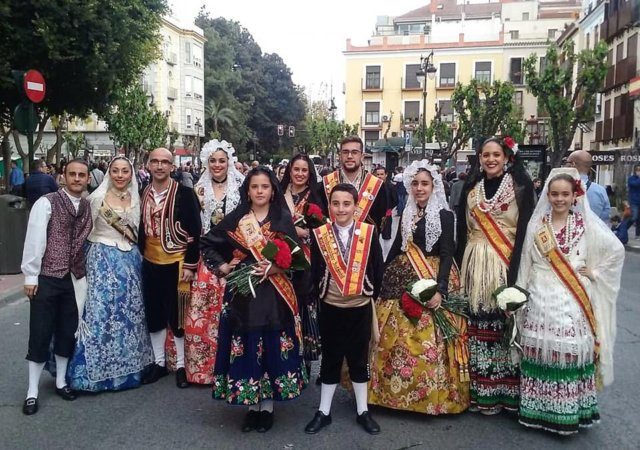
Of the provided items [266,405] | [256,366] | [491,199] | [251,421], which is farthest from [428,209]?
[251,421]

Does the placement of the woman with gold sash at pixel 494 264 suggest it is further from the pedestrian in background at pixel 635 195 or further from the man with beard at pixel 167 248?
the pedestrian in background at pixel 635 195

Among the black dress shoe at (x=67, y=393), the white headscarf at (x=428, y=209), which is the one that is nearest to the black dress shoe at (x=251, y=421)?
the black dress shoe at (x=67, y=393)

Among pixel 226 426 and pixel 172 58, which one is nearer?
pixel 226 426

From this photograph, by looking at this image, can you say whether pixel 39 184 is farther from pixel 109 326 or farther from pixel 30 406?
pixel 30 406

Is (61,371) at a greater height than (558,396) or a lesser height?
lesser

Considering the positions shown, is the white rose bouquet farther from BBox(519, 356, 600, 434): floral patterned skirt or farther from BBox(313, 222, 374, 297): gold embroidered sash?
BBox(313, 222, 374, 297): gold embroidered sash

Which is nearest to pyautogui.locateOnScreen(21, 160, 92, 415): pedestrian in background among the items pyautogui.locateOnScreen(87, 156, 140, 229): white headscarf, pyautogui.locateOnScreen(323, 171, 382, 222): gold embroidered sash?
pyautogui.locateOnScreen(87, 156, 140, 229): white headscarf

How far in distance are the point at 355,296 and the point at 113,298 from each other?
2.10m

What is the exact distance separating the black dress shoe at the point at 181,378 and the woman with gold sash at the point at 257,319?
1.03 meters

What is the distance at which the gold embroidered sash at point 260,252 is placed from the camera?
13.6 ft

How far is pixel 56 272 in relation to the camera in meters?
4.63

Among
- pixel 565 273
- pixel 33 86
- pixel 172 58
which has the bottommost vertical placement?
pixel 565 273

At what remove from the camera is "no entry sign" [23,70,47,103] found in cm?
917

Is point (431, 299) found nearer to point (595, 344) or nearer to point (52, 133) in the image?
point (595, 344)
